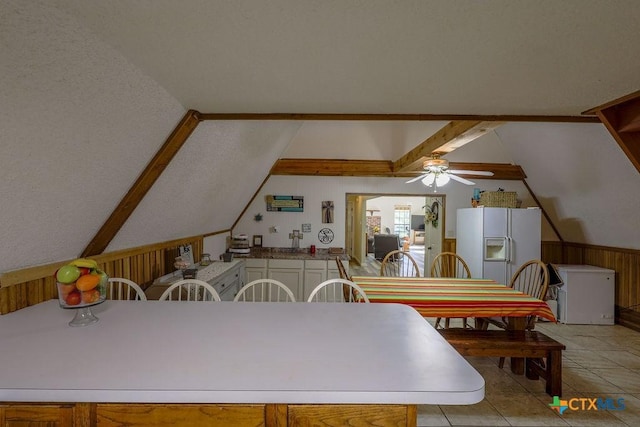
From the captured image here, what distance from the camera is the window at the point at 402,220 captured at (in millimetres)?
14359

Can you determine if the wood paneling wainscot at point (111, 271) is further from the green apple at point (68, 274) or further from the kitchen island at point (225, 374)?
the green apple at point (68, 274)

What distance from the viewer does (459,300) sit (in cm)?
281

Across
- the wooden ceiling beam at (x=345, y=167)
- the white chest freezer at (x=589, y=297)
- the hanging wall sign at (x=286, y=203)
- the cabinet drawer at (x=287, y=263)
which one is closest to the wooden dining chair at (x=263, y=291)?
the cabinet drawer at (x=287, y=263)

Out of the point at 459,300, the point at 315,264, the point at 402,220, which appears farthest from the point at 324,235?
the point at 402,220

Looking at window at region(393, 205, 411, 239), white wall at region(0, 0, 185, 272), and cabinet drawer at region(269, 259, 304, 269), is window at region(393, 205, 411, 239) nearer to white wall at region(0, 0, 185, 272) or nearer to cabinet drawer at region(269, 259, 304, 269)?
cabinet drawer at region(269, 259, 304, 269)

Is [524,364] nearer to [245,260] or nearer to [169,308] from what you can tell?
[169,308]

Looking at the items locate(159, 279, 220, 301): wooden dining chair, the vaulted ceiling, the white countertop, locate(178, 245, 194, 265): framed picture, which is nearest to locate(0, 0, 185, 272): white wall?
the vaulted ceiling

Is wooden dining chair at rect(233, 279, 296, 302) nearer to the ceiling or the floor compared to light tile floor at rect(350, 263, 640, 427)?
nearer to the ceiling

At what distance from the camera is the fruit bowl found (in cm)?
151

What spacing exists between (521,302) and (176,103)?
3.03 metres

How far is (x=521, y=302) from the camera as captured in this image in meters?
2.77

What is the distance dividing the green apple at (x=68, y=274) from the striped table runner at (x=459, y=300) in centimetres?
204

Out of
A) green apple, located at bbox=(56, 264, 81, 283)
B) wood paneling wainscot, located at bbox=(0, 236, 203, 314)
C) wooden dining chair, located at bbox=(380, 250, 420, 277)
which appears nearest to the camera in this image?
green apple, located at bbox=(56, 264, 81, 283)

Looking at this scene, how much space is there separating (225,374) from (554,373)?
8.84 ft
